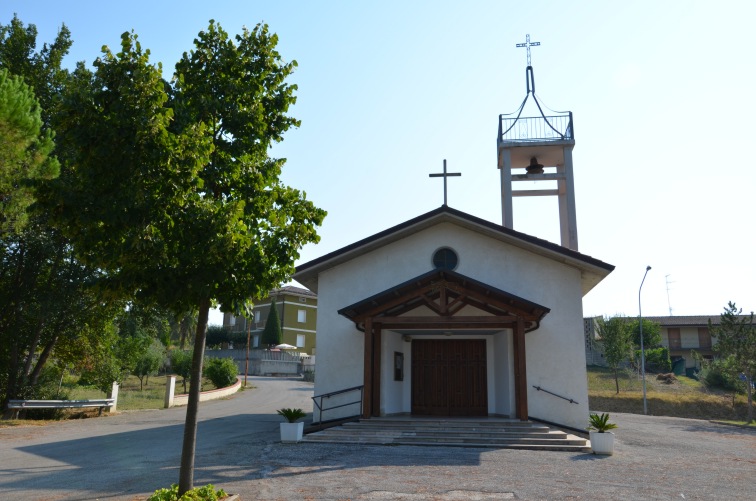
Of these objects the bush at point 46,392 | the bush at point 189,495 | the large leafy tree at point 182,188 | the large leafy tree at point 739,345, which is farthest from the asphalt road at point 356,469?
the large leafy tree at point 739,345

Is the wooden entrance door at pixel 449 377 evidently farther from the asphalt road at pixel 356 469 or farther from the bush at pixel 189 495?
the bush at pixel 189 495

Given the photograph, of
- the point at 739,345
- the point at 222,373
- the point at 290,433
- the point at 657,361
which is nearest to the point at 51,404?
the point at 290,433

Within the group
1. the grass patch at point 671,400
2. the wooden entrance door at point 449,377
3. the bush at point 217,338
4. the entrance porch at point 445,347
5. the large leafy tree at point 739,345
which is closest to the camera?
the entrance porch at point 445,347

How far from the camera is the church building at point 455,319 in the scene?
593 inches

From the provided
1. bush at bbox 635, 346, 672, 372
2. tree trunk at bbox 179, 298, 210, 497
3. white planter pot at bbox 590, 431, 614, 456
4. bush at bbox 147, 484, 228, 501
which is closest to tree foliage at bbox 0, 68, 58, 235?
tree trunk at bbox 179, 298, 210, 497

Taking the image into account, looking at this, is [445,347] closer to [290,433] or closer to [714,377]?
[290,433]

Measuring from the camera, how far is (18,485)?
8641 mm

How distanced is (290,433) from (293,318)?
48.7 meters

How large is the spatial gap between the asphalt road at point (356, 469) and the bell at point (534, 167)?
905 cm

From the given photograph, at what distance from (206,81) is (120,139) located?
5.54ft

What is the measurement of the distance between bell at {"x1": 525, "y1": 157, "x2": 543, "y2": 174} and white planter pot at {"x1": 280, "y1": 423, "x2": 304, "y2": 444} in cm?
1191

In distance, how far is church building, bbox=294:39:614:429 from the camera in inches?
593

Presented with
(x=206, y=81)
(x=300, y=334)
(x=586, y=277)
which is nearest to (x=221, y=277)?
(x=206, y=81)

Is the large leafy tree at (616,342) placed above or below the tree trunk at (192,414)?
above
